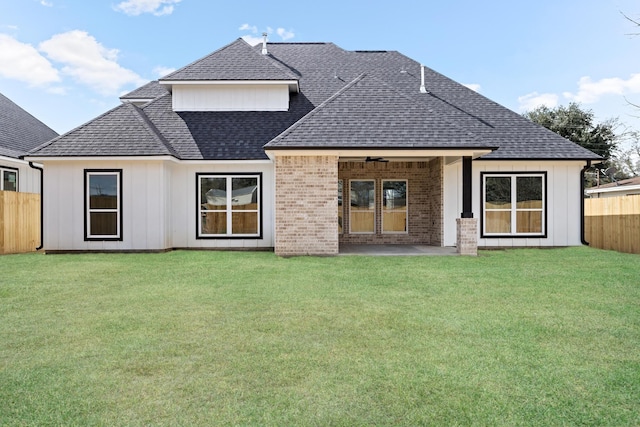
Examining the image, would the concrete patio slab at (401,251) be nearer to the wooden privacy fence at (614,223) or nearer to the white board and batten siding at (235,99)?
the wooden privacy fence at (614,223)

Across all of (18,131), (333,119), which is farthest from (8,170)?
(333,119)

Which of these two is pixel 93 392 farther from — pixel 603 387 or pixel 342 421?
pixel 603 387

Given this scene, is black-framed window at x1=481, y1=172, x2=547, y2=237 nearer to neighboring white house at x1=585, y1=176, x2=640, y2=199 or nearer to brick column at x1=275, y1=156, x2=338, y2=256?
brick column at x1=275, y1=156, x2=338, y2=256

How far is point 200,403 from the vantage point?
11.1 ft

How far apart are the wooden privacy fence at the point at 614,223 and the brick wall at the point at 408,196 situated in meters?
5.99

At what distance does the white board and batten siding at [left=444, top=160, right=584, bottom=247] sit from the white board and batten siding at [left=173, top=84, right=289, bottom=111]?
22.5 ft

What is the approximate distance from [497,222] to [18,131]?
68.1 feet

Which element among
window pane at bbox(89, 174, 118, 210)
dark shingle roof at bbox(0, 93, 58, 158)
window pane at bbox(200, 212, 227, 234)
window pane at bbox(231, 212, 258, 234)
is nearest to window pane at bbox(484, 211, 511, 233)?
window pane at bbox(231, 212, 258, 234)

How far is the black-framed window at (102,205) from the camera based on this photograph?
45.3ft

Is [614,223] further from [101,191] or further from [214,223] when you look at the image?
[101,191]

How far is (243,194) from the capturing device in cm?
→ 1472

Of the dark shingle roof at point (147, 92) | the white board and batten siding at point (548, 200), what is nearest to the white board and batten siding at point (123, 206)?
the dark shingle roof at point (147, 92)

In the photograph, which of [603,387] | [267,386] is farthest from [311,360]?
[603,387]

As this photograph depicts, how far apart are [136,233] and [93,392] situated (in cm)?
1099
